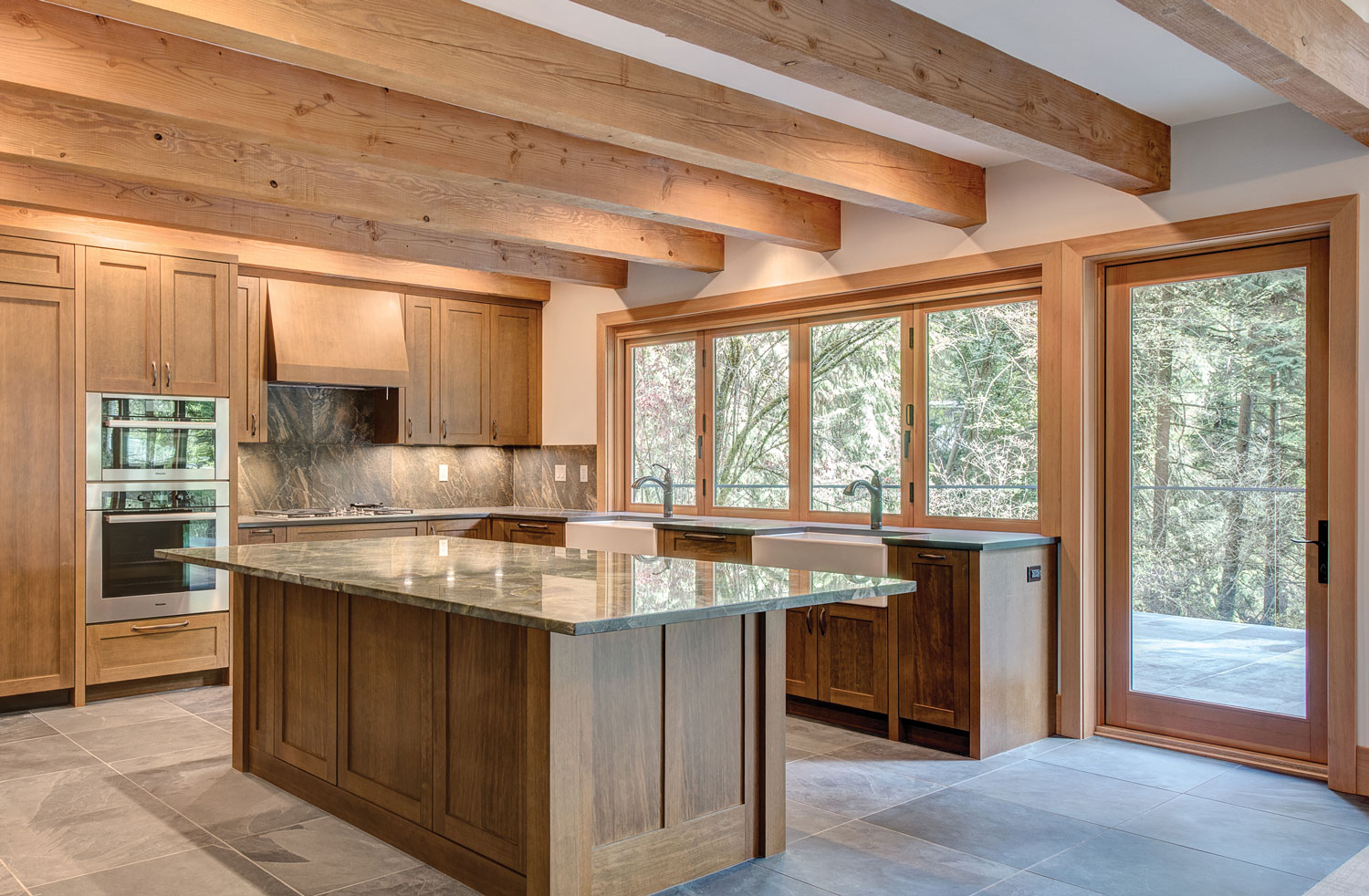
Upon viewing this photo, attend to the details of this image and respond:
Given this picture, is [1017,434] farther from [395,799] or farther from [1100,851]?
[395,799]

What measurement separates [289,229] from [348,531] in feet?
5.96

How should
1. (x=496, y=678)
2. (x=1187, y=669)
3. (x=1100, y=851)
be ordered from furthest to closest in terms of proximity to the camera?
1. (x=1187, y=669)
2. (x=1100, y=851)
3. (x=496, y=678)

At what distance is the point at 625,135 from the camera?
11.6ft

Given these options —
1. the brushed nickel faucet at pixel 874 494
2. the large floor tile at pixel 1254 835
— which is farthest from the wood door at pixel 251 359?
the large floor tile at pixel 1254 835

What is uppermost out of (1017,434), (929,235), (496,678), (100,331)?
(929,235)

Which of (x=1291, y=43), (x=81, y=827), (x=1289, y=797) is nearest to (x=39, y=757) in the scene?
(x=81, y=827)

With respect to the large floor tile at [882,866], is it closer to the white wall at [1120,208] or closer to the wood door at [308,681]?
the wood door at [308,681]

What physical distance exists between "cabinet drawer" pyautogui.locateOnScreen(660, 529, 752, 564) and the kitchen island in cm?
160

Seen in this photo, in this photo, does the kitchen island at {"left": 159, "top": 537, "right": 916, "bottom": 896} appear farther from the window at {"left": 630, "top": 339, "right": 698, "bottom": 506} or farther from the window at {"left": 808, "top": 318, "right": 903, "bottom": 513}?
the window at {"left": 630, "top": 339, "right": 698, "bottom": 506}

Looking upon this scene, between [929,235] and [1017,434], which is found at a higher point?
[929,235]

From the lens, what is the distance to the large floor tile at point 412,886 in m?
2.85

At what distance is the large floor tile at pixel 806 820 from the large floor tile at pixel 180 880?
1539 millimetres

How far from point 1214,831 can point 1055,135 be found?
2.41 metres

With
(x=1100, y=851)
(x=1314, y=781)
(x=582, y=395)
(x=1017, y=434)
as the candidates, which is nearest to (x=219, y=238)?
(x=582, y=395)
